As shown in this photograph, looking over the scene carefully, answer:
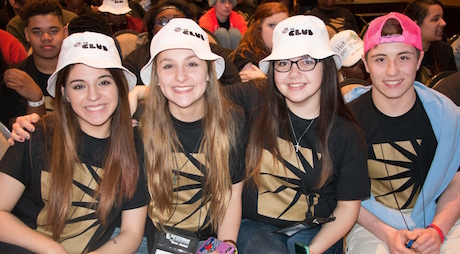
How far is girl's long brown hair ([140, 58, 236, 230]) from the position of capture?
6.77 ft

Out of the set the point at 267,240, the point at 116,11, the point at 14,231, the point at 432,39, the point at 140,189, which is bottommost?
the point at 267,240

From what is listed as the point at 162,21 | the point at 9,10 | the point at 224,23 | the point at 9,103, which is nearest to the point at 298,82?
the point at 162,21

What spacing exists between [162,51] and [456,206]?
1.71 metres

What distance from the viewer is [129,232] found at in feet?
6.65

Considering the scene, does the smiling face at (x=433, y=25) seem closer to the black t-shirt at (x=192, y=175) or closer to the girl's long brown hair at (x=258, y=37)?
the girl's long brown hair at (x=258, y=37)

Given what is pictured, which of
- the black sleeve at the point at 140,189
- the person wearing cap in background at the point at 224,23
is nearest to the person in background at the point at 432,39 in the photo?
the person wearing cap in background at the point at 224,23

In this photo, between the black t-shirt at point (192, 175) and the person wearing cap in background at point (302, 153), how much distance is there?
7 cm

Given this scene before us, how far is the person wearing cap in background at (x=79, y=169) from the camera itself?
1.89 metres

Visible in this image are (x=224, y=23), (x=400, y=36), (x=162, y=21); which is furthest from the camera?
(x=224, y=23)

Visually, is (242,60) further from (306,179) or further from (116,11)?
(116,11)

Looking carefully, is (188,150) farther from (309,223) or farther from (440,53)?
(440,53)

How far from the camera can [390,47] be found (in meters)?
2.23

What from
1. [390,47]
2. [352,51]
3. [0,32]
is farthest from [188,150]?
[0,32]

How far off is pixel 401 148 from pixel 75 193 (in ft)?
5.40
